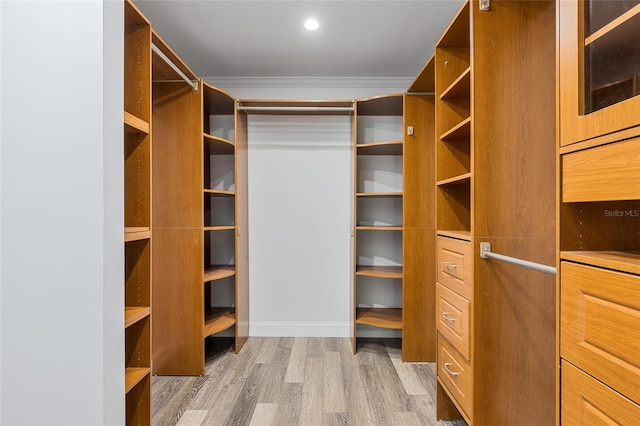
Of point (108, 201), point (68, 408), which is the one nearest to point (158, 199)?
point (108, 201)

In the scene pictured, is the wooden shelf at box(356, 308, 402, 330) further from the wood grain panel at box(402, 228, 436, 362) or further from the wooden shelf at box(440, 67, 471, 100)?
the wooden shelf at box(440, 67, 471, 100)

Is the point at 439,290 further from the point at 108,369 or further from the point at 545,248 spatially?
the point at 108,369

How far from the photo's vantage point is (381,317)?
3156mm

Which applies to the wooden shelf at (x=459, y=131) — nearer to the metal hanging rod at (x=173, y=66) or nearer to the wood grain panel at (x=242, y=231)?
the metal hanging rod at (x=173, y=66)

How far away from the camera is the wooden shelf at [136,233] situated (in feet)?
5.09

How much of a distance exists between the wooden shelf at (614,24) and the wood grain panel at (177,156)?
221 centimetres

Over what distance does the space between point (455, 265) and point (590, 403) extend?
981 mm

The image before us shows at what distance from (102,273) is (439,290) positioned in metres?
1.61

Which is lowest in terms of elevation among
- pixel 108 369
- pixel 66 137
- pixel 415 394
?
pixel 415 394

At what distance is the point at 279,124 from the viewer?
348 centimetres

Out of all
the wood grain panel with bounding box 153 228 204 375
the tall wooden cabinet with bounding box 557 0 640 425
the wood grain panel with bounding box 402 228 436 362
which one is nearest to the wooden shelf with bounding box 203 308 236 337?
the wood grain panel with bounding box 153 228 204 375

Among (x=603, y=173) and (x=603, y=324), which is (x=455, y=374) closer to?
(x=603, y=324)

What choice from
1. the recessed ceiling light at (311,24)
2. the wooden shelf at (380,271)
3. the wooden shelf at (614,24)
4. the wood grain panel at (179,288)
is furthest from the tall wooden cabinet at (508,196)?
the wood grain panel at (179,288)

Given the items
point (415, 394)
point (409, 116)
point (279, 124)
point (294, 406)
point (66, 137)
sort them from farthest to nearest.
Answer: point (279, 124), point (409, 116), point (415, 394), point (294, 406), point (66, 137)
